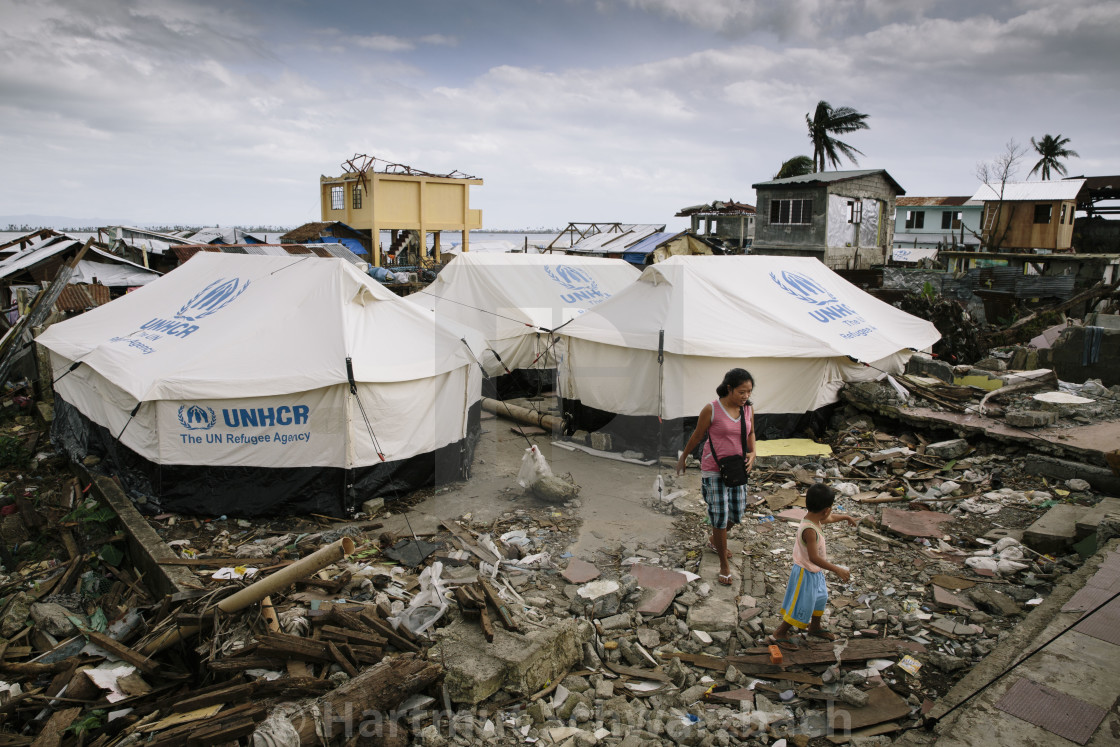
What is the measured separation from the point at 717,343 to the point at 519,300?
5.63m

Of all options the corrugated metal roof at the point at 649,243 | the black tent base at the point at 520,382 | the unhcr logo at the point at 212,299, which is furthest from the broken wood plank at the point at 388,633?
the corrugated metal roof at the point at 649,243

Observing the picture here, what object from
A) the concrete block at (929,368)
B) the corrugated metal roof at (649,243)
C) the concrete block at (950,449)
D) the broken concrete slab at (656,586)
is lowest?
the broken concrete slab at (656,586)

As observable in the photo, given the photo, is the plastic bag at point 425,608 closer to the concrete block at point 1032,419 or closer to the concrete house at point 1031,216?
the concrete block at point 1032,419

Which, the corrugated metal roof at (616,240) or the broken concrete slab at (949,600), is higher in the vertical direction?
the corrugated metal roof at (616,240)

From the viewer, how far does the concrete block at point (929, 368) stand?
10.8 meters

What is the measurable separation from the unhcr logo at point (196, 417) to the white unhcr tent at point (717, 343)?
5.21 metres

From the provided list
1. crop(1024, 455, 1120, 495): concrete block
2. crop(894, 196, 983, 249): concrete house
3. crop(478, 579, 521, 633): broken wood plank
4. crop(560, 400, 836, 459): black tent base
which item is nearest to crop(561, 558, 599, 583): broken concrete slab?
crop(478, 579, 521, 633): broken wood plank

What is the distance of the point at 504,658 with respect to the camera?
4293mm

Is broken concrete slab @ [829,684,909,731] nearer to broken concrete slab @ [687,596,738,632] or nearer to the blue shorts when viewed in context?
the blue shorts

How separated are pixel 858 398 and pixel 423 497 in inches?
249

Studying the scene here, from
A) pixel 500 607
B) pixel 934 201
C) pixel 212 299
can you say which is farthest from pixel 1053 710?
pixel 934 201

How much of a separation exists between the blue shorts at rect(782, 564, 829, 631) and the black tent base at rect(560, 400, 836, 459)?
5.03 meters

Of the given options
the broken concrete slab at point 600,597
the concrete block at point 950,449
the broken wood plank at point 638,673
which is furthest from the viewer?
the concrete block at point 950,449

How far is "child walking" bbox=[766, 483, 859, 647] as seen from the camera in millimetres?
4473
